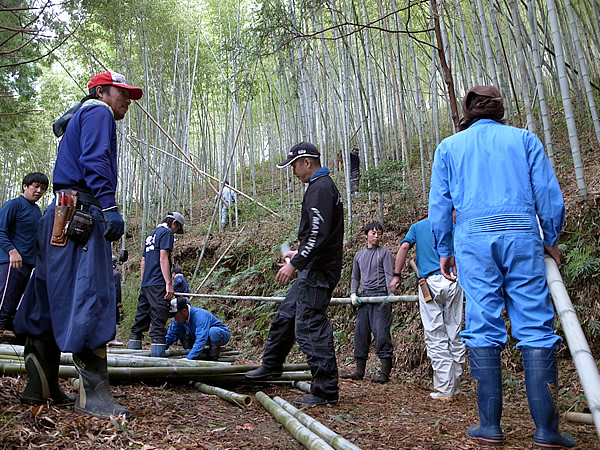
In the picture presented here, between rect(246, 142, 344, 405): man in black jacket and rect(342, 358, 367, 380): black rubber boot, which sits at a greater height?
rect(246, 142, 344, 405): man in black jacket

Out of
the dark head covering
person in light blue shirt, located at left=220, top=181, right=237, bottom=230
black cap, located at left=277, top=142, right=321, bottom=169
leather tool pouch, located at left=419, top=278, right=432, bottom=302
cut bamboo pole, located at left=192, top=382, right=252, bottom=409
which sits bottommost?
cut bamboo pole, located at left=192, top=382, right=252, bottom=409

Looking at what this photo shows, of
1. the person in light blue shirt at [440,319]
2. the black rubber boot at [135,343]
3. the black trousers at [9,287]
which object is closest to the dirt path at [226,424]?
the person in light blue shirt at [440,319]

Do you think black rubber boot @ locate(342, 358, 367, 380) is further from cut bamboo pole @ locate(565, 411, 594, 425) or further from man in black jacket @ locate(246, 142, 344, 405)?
cut bamboo pole @ locate(565, 411, 594, 425)

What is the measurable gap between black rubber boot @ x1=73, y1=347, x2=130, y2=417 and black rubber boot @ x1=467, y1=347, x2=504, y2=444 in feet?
5.04

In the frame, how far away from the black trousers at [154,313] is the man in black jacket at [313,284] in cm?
183

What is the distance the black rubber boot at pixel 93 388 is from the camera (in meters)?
2.09

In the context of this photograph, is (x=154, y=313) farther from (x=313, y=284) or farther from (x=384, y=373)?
(x=313, y=284)

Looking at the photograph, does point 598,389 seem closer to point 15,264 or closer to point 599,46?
point 15,264

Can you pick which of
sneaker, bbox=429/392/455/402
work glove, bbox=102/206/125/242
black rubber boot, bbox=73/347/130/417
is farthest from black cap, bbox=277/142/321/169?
Result: sneaker, bbox=429/392/455/402

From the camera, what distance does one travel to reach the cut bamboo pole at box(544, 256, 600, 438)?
1.20 meters

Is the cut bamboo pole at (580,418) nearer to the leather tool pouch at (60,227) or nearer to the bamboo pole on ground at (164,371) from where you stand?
the bamboo pole on ground at (164,371)

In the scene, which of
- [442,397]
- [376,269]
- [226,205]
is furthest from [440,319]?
[226,205]

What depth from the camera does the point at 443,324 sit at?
3871mm

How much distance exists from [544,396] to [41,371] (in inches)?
85.8
